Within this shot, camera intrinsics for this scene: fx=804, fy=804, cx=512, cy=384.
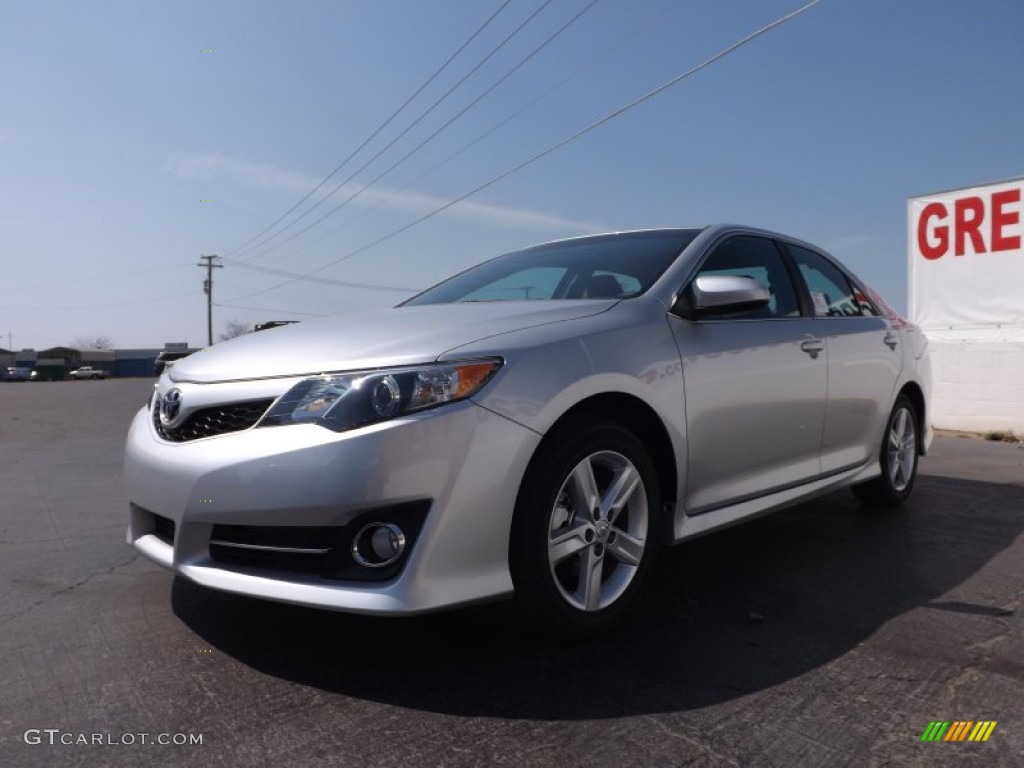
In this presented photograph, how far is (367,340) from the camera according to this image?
263 cm

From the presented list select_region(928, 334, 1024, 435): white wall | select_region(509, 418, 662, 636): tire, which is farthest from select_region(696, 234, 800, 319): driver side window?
select_region(928, 334, 1024, 435): white wall

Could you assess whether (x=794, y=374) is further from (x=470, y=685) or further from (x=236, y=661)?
(x=236, y=661)

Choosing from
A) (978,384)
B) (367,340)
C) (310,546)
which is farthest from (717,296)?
(978,384)

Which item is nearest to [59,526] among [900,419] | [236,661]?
[236,661]

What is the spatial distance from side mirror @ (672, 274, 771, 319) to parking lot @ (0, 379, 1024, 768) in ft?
3.80

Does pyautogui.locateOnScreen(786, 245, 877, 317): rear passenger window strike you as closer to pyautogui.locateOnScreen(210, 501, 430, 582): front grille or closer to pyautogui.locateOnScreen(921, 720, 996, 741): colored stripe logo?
pyautogui.locateOnScreen(921, 720, 996, 741): colored stripe logo

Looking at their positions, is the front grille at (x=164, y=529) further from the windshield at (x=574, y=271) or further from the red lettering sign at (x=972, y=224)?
the red lettering sign at (x=972, y=224)

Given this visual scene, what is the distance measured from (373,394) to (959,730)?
184cm

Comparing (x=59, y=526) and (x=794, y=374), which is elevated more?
(x=794, y=374)

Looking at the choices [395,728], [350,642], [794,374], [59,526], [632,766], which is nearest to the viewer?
[632,766]

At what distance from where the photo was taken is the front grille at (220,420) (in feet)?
8.17

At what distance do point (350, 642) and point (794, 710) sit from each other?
4.65 ft

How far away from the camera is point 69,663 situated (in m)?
2.61

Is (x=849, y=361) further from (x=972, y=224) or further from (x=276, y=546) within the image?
A: (x=972, y=224)
